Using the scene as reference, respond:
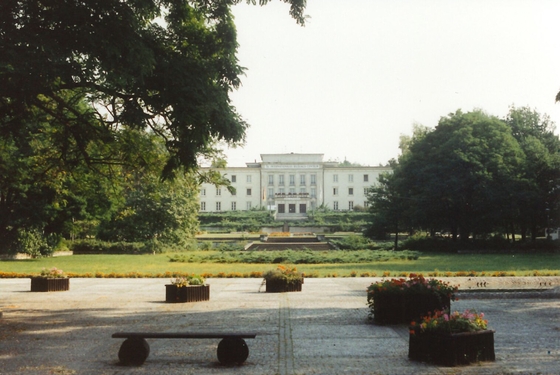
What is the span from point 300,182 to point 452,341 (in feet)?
277

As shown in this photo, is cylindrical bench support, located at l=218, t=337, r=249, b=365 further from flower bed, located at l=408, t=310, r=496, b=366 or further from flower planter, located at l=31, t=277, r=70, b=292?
flower planter, located at l=31, t=277, r=70, b=292

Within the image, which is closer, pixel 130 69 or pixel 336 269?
pixel 130 69

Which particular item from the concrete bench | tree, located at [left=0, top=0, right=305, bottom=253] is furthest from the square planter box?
the concrete bench

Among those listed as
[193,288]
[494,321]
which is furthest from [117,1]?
[494,321]

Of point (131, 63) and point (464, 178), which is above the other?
point (464, 178)

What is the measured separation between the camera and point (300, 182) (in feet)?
300

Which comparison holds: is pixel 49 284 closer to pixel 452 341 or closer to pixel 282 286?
pixel 282 286

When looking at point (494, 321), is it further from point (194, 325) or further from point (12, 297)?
point (12, 297)

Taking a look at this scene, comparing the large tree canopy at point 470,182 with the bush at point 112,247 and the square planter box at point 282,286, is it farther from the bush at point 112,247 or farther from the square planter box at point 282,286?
the square planter box at point 282,286

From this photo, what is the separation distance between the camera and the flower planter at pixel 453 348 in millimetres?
7074

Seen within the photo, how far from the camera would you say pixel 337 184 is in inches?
3610

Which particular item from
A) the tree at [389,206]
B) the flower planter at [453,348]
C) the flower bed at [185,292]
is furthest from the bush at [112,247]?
the flower planter at [453,348]

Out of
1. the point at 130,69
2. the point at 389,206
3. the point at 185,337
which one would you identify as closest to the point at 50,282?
the point at 130,69

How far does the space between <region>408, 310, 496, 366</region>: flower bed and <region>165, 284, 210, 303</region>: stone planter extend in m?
7.34
